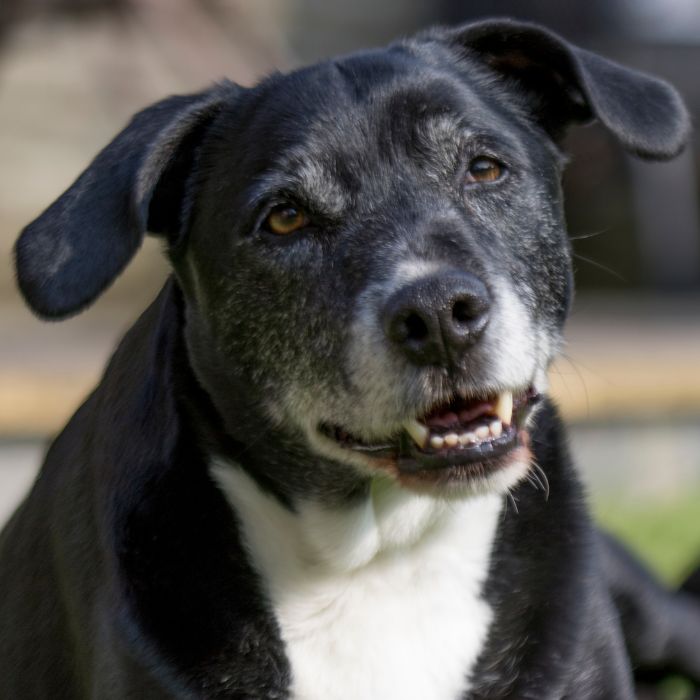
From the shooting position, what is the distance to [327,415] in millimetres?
2838

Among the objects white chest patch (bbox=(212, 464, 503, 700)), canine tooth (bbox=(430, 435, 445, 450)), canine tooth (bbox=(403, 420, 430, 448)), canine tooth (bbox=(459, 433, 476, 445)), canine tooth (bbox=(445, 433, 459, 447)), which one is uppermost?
canine tooth (bbox=(403, 420, 430, 448))

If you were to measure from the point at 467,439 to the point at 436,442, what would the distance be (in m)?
0.06

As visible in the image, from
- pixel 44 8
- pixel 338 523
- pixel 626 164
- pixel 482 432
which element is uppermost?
pixel 482 432

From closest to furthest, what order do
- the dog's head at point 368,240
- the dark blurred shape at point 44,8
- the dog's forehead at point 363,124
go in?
1. the dog's head at point 368,240
2. the dog's forehead at point 363,124
3. the dark blurred shape at point 44,8

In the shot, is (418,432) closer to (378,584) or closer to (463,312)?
(463,312)

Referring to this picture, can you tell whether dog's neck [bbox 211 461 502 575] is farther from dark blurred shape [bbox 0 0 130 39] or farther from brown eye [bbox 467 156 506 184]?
dark blurred shape [bbox 0 0 130 39]

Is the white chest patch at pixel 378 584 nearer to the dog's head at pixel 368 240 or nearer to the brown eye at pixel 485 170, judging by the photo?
the dog's head at pixel 368 240

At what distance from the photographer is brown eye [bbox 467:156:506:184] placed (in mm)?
2936

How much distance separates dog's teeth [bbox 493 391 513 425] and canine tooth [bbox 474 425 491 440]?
0.03 meters

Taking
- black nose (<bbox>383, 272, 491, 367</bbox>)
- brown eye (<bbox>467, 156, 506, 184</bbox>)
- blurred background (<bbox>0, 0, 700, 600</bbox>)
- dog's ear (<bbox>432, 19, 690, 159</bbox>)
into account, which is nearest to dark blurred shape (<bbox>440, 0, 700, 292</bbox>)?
blurred background (<bbox>0, 0, 700, 600</bbox>)

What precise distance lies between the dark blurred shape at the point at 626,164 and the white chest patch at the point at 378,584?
6317mm

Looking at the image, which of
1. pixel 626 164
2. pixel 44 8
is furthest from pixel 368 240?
pixel 626 164

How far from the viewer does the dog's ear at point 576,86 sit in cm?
303

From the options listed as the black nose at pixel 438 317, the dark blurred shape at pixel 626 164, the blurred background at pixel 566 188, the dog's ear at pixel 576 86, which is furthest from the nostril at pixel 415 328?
the dark blurred shape at pixel 626 164
